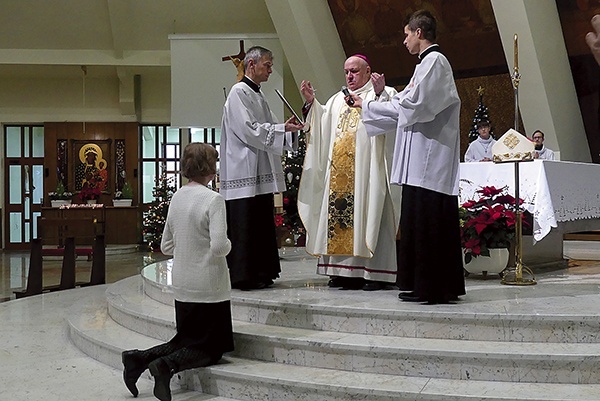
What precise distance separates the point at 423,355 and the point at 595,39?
780cm

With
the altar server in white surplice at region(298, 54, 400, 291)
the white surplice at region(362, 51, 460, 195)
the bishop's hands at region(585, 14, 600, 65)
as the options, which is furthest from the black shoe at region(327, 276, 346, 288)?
the bishop's hands at region(585, 14, 600, 65)

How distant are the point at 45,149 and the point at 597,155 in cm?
1035

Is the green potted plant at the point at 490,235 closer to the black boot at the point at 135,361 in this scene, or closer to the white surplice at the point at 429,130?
the white surplice at the point at 429,130

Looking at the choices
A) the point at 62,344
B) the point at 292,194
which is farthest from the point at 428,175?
the point at 292,194

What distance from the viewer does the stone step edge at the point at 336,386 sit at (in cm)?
332

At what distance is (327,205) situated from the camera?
4.91 metres

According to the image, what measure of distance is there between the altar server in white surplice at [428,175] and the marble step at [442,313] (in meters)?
0.17

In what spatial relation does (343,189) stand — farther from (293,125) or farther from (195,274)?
(195,274)

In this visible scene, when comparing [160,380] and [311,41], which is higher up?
[311,41]

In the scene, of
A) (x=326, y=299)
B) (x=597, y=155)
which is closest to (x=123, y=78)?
(x=597, y=155)

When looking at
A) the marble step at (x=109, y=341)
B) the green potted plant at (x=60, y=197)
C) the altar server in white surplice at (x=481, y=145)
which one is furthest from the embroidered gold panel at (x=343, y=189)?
the green potted plant at (x=60, y=197)

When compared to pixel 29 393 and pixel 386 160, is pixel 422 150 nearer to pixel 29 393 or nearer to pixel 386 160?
pixel 386 160

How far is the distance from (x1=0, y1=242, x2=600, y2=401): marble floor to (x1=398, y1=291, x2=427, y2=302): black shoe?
6cm

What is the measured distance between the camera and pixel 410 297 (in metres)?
4.20
